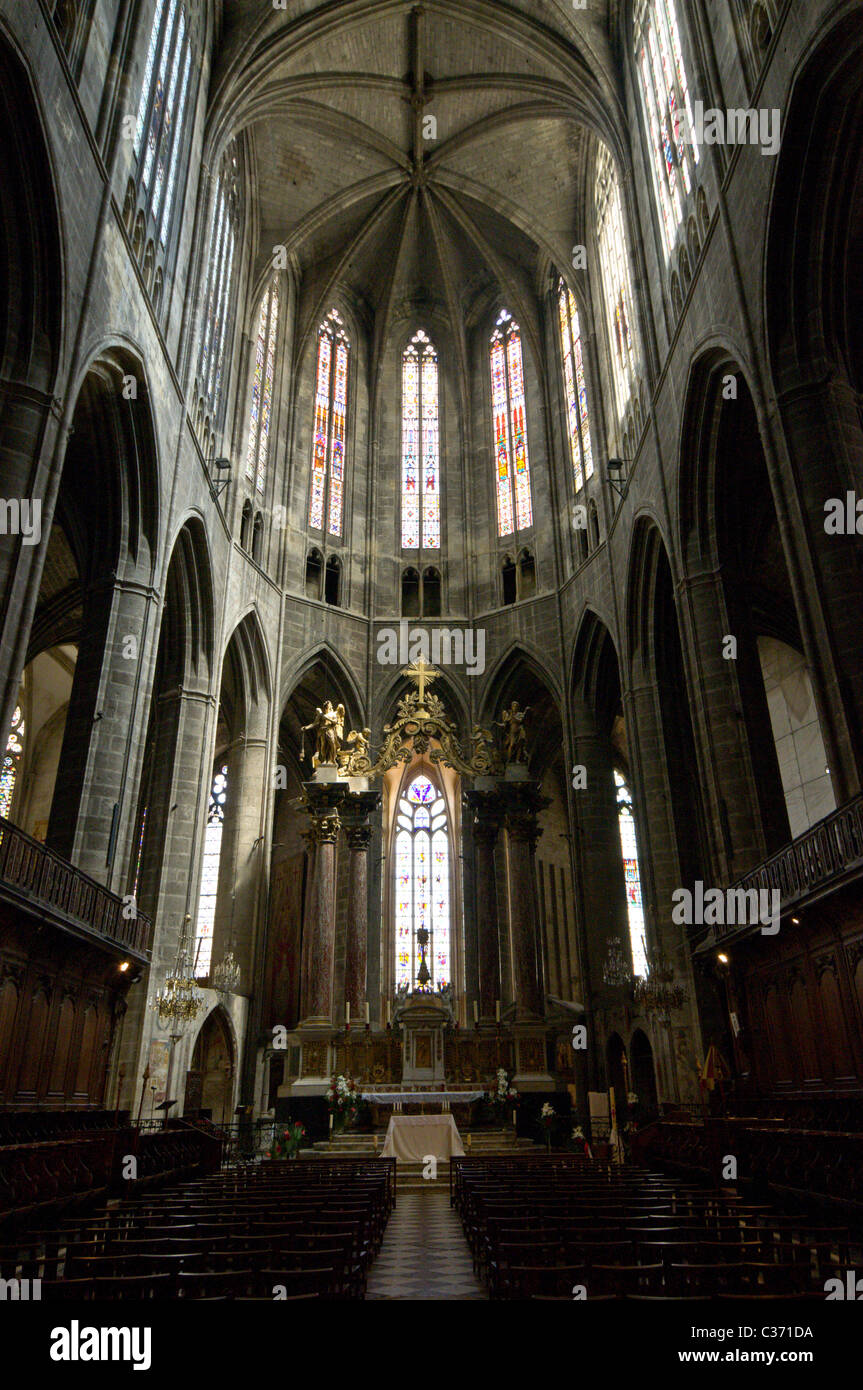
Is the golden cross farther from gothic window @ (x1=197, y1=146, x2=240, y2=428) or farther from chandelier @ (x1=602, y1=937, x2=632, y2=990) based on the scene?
gothic window @ (x1=197, y1=146, x2=240, y2=428)

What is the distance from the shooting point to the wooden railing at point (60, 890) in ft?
39.3

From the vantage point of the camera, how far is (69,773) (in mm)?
17141

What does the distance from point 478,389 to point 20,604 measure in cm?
2570

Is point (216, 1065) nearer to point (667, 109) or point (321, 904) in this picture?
point (321, 904)

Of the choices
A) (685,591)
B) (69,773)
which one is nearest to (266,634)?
(69,773)

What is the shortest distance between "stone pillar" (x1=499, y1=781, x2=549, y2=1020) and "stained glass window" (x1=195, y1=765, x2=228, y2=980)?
820cm

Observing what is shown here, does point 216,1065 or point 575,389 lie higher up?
point 575,389

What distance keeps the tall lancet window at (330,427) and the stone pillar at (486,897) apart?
1140 cm

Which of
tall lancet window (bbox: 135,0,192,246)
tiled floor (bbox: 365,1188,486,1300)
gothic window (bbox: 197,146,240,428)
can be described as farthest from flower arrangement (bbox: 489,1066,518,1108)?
tall lancet window (bbox: 135,0,192,246)

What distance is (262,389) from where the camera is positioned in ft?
99.2

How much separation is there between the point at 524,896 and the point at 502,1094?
222 inches

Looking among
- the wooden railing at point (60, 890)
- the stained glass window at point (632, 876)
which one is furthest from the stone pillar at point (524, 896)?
the wooden railing at point (60, 890)

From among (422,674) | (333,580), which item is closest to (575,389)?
(333,580)

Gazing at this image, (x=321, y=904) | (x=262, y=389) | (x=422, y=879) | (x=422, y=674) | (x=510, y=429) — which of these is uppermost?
(x=510, y=429)
